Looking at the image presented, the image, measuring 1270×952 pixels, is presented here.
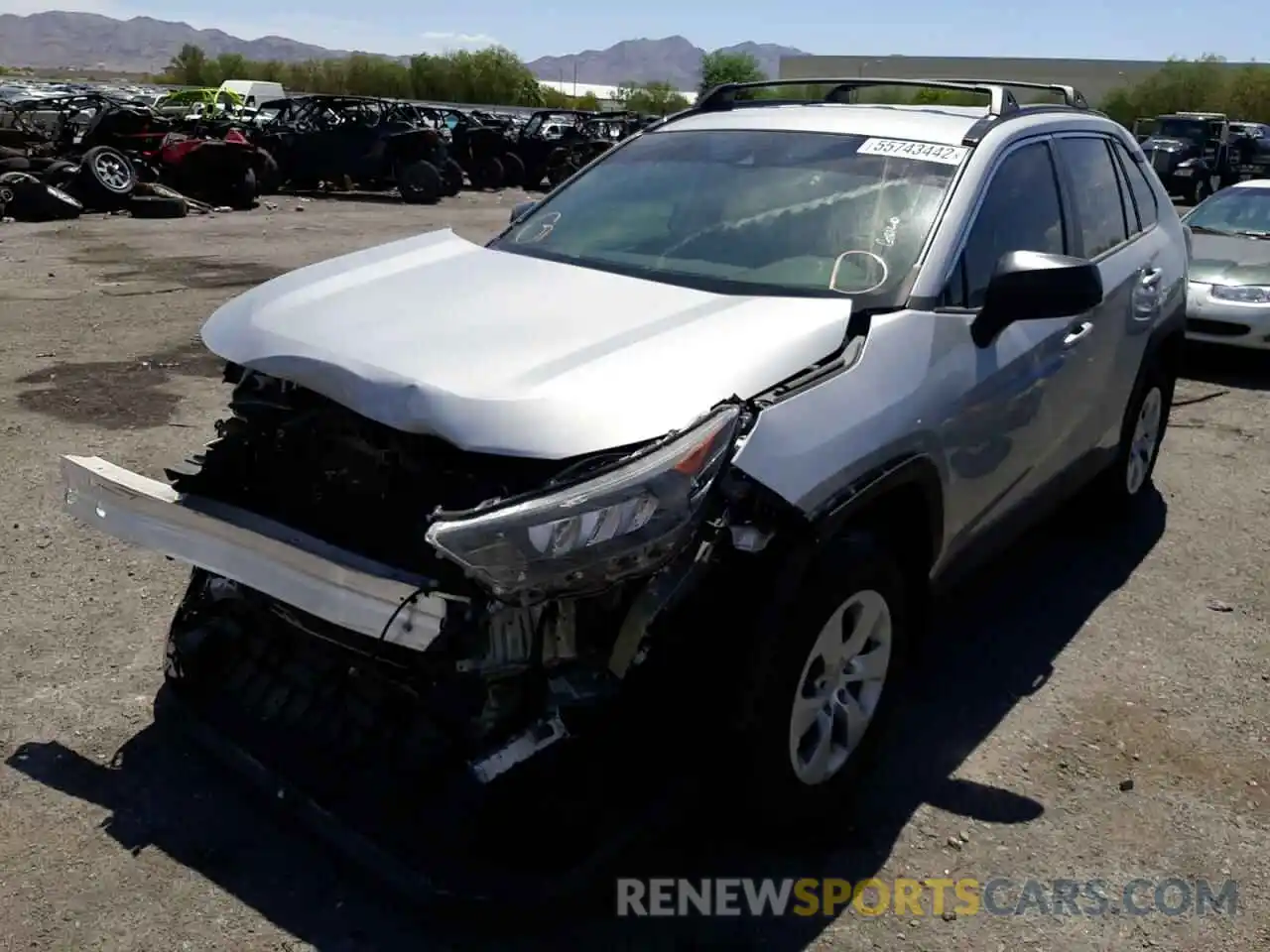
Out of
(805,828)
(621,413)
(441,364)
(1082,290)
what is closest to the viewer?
(621,413)

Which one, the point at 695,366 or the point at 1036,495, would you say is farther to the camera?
the point at 1036,495

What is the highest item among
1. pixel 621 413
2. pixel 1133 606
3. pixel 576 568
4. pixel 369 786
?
pixel 621 413

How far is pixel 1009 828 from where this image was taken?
3.20 metres

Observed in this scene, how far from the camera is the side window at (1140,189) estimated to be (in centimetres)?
495

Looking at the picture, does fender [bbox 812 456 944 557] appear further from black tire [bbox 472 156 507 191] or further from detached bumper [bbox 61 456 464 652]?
black tire [bbox 472 156 507 191]

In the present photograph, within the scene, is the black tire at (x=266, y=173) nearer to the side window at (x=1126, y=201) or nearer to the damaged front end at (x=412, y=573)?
the side window at (x=1126, y=201)

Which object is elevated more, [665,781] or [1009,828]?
[665,781]

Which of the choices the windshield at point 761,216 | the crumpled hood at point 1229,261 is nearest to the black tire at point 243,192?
the crumpled hood at point 1229,261

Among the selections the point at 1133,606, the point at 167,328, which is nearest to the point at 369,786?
the point at 1133,606

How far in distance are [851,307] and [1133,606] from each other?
2.30 m

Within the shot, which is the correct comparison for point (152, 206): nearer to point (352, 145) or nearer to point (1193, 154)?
point (352, 145)

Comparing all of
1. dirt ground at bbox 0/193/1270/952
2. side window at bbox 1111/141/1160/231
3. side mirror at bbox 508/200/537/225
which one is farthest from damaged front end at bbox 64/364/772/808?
side window at bbox 1111/141/1160/231

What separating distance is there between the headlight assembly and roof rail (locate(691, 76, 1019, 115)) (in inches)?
211

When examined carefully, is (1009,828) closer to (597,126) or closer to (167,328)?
(167,328)
